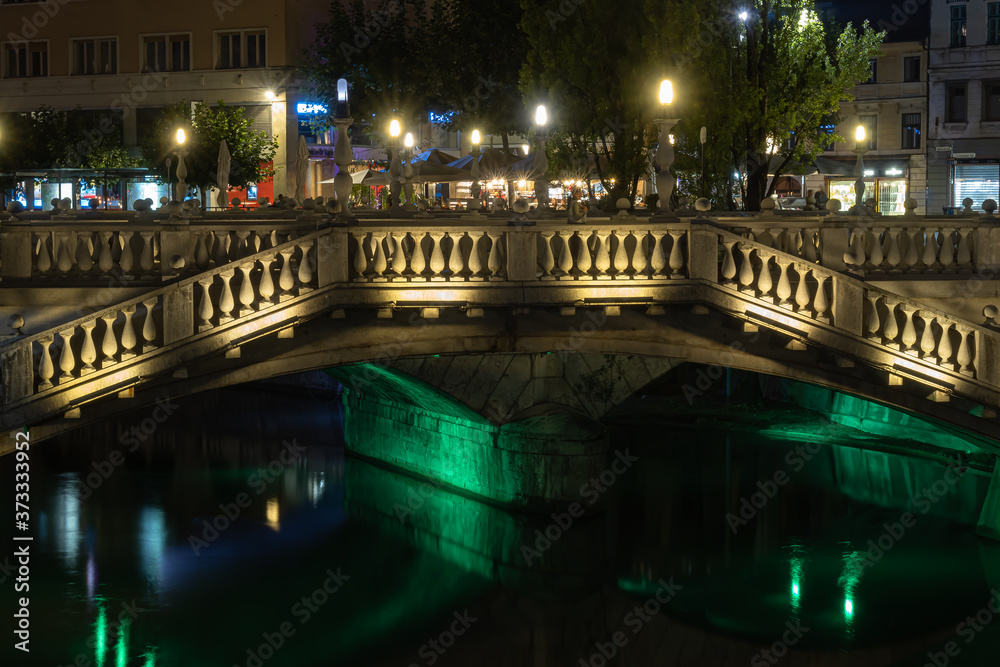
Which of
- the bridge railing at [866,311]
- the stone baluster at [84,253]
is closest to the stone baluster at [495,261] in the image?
the bridge railing at [866,311]

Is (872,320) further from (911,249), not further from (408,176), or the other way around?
(408,176)

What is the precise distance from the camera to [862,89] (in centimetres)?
5722

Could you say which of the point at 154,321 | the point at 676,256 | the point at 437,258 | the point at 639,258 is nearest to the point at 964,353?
the point at 676,256

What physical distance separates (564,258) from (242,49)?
41737 millimetres

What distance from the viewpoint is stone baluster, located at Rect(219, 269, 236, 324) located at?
1562 centimetres

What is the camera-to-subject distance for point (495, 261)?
54.5 feet

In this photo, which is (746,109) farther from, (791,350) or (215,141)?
(215,141)

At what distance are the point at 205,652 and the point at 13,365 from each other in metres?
5.26

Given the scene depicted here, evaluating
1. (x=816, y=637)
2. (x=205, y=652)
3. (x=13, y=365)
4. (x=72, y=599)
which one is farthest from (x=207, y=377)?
(x=816, y=637)

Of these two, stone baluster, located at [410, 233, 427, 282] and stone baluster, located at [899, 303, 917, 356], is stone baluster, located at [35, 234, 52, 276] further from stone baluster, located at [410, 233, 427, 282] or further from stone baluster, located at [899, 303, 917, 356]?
stone baluster, located at [899, 303, 917, 356]

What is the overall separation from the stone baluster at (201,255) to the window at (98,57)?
141ft

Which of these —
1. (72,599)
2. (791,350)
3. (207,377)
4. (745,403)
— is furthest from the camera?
(745,403)

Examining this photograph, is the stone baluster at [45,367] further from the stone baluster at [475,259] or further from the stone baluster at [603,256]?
the stone baluster at [603,256]

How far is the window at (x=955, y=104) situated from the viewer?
176 ft
